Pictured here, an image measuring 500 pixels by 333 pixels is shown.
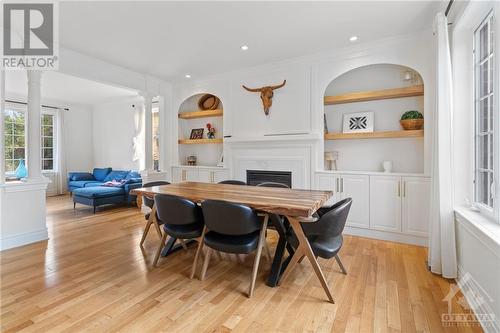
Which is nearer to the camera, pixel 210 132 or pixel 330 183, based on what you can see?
pixel 330 183

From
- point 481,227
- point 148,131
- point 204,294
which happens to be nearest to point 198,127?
point 148,131

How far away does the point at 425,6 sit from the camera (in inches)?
103

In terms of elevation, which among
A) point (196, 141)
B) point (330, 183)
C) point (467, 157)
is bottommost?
point (330, 183)

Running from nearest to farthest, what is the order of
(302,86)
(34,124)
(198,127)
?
(34,124)
(302,86)
(198,127)

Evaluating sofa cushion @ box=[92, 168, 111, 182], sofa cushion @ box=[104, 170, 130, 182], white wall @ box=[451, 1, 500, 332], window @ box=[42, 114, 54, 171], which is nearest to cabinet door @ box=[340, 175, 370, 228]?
white wall @ box=[451, 1, 500, 332]

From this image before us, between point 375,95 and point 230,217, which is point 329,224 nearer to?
point 230,217

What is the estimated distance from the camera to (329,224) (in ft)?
6.38

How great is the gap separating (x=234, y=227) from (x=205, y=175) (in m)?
3.12

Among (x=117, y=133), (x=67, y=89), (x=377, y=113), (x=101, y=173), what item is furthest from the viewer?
(x=117, y=133)

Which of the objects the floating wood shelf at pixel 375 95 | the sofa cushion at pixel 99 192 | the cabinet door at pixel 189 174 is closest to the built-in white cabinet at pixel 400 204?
the floating wood shelf at pixel 375 95

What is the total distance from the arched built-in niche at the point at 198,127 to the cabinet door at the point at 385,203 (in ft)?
9.59

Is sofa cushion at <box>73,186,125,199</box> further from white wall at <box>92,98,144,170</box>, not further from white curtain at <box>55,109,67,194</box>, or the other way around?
white curtain at <box>55,109,67,194</box>

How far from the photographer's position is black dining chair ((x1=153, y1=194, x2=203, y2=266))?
7.32 feet

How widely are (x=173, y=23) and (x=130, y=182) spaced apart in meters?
3.70
